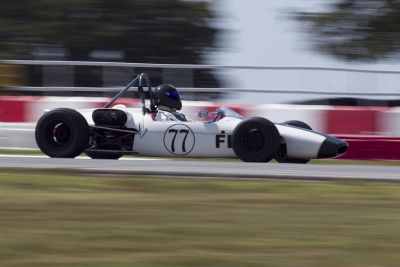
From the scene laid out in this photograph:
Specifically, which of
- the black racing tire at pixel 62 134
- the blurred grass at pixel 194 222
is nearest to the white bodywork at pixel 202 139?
the black racing tire at pixel 62 134

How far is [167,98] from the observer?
761cm

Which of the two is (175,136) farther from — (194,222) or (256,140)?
(194,222)

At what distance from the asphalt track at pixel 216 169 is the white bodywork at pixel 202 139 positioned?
63 centimetres

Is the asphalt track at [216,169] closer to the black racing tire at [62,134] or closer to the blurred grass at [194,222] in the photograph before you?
the blurred grass at [194,222]

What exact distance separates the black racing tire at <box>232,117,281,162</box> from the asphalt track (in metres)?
0.41

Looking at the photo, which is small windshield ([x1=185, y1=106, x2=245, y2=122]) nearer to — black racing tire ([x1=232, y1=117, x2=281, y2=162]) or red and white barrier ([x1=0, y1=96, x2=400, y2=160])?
black racing tire ([x1=232, y1=117, x2=281, y2=162])

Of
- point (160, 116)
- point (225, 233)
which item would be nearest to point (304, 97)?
point (160, 116)

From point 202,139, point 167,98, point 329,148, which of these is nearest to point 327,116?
point 329,148

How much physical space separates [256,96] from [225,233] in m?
5.15

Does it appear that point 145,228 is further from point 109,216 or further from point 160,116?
point 160,116

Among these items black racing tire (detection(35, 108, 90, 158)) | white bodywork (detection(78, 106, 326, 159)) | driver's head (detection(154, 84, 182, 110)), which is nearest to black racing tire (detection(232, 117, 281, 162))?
white bodywork (detection(78, 106, 326, 159))

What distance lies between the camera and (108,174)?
554 cm

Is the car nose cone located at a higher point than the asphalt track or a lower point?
higher

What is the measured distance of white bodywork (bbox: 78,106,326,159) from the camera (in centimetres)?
697
